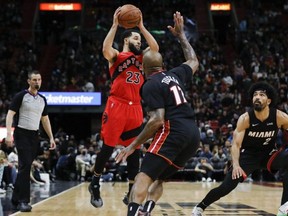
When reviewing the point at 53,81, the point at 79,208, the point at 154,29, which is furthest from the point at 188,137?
the point at 154,29

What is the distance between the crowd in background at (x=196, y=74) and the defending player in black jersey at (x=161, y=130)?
11.8 metres

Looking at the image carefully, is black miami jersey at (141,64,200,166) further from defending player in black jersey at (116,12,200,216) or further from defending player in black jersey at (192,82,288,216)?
defending player in black jersey at (192,82,288,216)

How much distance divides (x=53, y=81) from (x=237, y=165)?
56.4 feet

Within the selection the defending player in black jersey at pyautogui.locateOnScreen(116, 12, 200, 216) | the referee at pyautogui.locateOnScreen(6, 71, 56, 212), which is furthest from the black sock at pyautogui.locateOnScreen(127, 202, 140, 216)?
the referee at pyautogui.locateOnScreen(6, 71, 56, 212)

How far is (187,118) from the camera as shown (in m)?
4.91

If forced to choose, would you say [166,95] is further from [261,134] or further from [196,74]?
[196,74]

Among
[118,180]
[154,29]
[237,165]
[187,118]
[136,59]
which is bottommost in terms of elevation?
[118,180]

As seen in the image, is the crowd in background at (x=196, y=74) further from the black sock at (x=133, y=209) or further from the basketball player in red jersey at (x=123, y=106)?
the black sock at (x=133, y=209)

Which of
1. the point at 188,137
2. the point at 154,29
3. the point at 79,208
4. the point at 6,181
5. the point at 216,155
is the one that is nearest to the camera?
the point at 188,137

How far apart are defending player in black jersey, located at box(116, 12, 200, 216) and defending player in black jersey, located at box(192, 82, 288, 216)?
57.8 inches

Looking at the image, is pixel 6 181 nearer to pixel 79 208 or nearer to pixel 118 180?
pixel 79 208

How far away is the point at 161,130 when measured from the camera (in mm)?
4832

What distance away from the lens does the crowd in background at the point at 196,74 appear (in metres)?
17.3

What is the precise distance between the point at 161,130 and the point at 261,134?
187 cm
